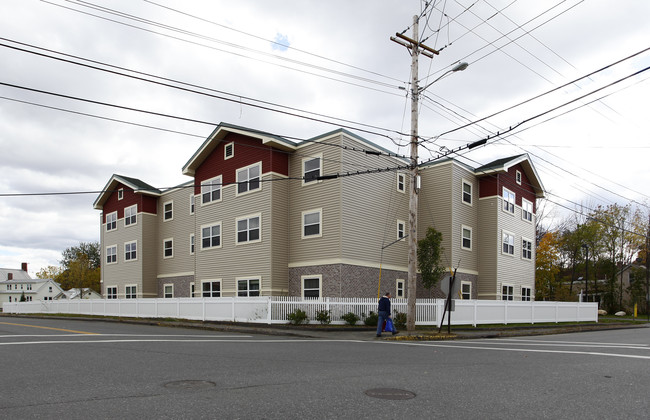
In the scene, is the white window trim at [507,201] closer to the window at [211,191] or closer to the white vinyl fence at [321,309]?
the white vinyl fence at [321,309]

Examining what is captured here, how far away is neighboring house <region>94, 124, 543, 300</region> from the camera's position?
1024 inches

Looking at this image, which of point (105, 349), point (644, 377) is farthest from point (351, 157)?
point (644, 377)

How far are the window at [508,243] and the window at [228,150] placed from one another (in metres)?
17.8

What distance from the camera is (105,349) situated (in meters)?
12.0

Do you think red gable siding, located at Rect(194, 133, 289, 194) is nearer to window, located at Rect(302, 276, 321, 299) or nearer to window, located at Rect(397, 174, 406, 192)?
window, located at Rect(302, 276, 321, 299)

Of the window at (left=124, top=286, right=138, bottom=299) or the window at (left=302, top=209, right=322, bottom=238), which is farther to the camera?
the window at (left=124, top=286, right=138, bottom=299)

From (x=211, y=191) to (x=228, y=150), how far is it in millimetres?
2886

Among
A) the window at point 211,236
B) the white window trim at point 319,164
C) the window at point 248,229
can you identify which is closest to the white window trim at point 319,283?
the window at point 248,229

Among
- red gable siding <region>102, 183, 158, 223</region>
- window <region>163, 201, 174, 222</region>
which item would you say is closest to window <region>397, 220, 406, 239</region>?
window <region>163, 201, 174, 222</region>

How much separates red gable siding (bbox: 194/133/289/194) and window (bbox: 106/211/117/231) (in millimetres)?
12459

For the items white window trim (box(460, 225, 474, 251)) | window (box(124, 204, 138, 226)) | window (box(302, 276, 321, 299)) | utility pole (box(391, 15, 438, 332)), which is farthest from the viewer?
window (box(124, 204, 138, 226))

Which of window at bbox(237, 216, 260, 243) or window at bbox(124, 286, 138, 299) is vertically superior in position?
window at bbox(237, 216, 260, 243)

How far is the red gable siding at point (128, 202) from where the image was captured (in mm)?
38656

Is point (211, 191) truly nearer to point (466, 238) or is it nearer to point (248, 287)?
point (248, 287)
